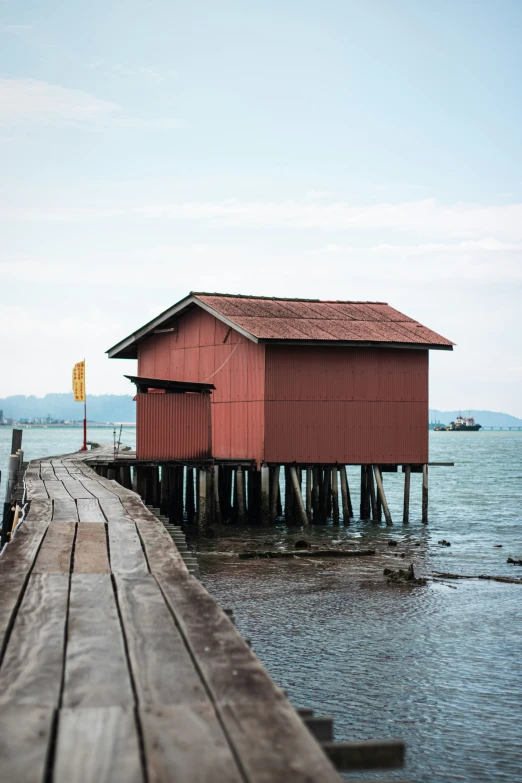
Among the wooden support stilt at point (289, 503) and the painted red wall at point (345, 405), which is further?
the wooden support stilt at point (289, 503)

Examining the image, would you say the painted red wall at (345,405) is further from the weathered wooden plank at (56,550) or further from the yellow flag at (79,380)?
the yellow flag at (79,380)

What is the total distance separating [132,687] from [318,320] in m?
21.9

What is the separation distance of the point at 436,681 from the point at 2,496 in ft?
89.2

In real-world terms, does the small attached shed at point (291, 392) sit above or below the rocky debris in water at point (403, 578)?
above

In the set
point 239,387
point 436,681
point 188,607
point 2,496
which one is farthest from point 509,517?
point 188,607

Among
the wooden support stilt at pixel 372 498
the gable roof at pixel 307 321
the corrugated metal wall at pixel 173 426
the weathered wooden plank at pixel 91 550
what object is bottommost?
the wooden support stilt at pixel 372 498

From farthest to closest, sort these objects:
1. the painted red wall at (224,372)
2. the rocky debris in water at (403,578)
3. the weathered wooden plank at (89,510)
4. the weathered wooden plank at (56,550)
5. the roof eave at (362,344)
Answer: the painted red wall at (224,372) → the roof eave at (362,344) → the rocky debris in water at (403,578) → the weathered wooden plank at (89,510) → the weathered wooden plank at (56,550)

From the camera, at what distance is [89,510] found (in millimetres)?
10672

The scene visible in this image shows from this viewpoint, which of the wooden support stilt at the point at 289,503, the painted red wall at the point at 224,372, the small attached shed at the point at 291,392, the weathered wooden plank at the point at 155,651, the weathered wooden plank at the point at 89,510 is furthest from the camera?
the wooden support stilt at the point at 289,503

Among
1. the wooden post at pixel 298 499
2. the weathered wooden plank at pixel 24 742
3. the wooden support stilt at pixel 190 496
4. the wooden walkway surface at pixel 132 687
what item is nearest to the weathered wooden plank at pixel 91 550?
the wooden walkway surface at pixel 132 687

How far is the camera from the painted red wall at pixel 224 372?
939 inches

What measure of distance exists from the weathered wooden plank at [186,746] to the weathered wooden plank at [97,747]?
0.20ft

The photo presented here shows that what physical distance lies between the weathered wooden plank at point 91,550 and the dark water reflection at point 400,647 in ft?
9.12

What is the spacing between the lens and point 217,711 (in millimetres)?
3541
